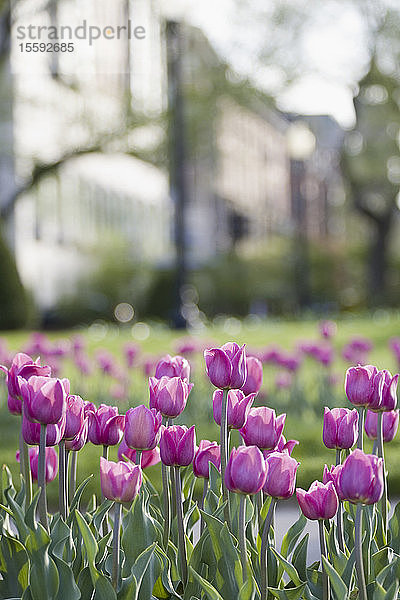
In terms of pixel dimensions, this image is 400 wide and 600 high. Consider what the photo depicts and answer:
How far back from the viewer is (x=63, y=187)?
78.6 ft

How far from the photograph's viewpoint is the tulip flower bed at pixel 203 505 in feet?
5.18

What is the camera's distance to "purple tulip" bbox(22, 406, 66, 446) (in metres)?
1.71

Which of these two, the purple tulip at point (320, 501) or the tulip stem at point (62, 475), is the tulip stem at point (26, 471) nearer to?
the tulip stem at point (62, 475)

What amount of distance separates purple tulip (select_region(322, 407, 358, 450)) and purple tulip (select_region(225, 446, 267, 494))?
0.33m

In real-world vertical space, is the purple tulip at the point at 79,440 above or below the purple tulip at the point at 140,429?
below

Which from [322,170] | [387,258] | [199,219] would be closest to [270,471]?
[387,258]

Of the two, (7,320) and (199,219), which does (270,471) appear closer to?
(7,320)

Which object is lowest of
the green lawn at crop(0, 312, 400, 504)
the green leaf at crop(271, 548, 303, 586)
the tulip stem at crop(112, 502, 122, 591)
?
the green lawn at crop(0, 312, 400, 504)

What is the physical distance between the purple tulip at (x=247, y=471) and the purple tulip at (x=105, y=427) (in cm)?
41

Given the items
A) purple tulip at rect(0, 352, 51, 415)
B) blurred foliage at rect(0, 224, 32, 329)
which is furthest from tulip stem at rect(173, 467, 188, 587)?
blurred foliage at rect(0, 224, 32, 329)

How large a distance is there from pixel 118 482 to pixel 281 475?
0.98 feet

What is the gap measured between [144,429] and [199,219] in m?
32.7

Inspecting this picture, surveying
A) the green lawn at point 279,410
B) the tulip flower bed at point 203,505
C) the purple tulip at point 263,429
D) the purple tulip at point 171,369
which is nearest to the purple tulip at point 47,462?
the tulip flower bed at point 203,505

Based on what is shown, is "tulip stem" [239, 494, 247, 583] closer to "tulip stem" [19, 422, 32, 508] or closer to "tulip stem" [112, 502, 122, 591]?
"tulip stem" [112, 502, 122, 591]
